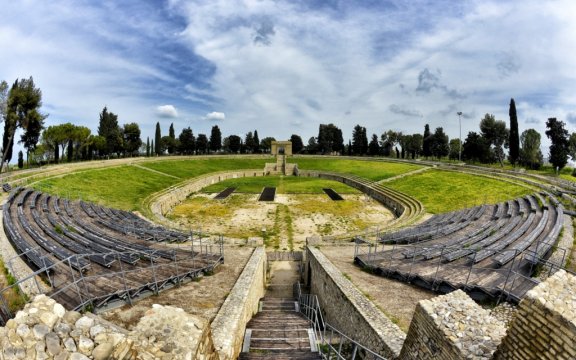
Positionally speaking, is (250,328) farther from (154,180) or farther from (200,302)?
(154,180)

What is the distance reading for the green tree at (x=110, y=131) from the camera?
67.6m

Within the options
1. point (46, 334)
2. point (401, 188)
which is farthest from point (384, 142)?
point (46, 334)

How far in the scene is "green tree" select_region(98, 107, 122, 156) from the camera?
6762 cm

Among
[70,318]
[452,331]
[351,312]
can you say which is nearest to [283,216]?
[351,312]

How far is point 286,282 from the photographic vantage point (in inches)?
715

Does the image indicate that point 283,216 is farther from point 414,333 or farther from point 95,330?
point 95,330

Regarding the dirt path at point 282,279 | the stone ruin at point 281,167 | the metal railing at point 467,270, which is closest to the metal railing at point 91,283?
the dirt path at point 282,279

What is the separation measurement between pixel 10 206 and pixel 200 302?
17484 mm

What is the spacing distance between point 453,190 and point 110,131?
231 ft

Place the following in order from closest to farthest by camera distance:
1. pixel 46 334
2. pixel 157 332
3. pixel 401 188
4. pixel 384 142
Result: 1. pixel 46 334
2. pixel 157 332
3. pixel 401 188
4. pixel 384 142

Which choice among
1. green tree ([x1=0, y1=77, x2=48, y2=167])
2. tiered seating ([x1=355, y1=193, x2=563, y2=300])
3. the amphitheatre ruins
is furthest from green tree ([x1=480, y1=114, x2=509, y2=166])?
green tree ([x1=0, y1=77, x2=48, y2=167])

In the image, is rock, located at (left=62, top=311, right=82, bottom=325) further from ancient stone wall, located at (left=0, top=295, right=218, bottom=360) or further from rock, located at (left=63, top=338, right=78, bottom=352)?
rock, located at (left=63, top=338, right=78, bottom=352)

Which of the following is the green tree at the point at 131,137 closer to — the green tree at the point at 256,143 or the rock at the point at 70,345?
the green tree at the point at 256,143

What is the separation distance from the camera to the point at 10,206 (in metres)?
19.2
